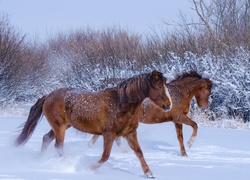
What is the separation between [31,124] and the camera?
7.33m

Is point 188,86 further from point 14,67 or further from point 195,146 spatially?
point 14,67

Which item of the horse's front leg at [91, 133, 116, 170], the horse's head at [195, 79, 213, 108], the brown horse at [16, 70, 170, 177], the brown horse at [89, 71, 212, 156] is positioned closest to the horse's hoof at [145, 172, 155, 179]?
the brown horse at [16, 70, 170, 177]

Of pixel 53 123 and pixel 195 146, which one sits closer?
pixel 53 123

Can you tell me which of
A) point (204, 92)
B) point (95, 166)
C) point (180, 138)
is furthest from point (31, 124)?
point (204, 92)

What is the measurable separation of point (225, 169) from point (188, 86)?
7.41ft

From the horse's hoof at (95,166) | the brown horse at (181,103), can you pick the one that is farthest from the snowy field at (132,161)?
the brown horse at (181,103)

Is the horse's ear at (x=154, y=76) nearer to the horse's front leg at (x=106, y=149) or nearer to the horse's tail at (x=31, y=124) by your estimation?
the horse's front leg at (x=106, y=149)

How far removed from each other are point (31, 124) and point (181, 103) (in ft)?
8.53

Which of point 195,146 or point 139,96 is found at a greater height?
point 139,96

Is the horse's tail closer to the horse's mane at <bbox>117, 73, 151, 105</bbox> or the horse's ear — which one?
the horse's mane at <bbox>117, 73, 151, 105</bbox>

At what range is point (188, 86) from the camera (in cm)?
853

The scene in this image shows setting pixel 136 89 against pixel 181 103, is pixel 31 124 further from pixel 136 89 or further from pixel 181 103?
pixel 181 103

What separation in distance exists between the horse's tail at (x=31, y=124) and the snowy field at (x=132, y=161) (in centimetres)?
19

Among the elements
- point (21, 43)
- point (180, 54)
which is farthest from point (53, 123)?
point (21, 43)
